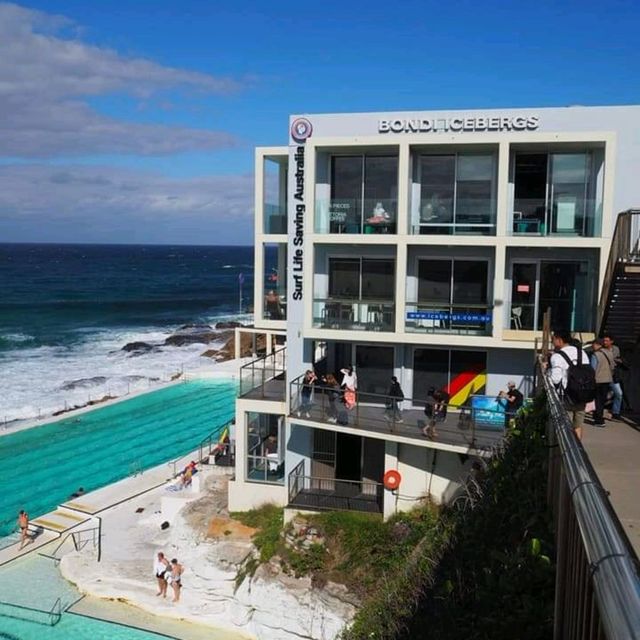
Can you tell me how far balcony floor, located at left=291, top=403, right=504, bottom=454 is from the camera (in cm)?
1827

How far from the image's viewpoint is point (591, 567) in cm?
267

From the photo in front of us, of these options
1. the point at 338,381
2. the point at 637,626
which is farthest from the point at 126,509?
the point at 637,626

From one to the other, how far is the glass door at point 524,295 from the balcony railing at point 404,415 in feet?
7.62

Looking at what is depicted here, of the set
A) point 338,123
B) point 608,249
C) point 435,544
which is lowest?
point 435,544

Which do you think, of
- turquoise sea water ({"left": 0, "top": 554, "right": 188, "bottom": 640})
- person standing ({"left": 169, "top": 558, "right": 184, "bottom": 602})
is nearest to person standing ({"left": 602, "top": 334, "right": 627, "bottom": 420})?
person standing ({"left": 169, "top": 558, "right": 184, "bottom": 602})

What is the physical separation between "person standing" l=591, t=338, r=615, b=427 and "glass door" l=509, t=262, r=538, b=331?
22.5 feet

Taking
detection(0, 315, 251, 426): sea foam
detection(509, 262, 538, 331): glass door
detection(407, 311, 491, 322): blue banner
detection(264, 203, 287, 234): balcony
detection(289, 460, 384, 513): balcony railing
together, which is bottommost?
detection(0, 315, 251, 426): sea foam

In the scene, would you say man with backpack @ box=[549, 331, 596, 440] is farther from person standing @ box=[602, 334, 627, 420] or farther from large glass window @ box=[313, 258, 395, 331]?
large glass window @ box=[313, 258, 395, 331]

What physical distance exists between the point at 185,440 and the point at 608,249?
2418cm

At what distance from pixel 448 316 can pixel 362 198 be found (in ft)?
13.8

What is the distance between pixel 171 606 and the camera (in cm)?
1933

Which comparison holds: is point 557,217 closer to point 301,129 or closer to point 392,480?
point 301,129

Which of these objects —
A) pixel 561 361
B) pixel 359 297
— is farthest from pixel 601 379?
pixel 359 297

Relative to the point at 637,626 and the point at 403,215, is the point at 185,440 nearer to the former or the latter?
the point at 403,215
